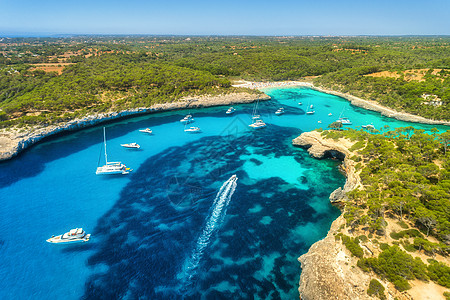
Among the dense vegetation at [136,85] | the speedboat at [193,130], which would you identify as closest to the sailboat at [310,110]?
the dense vegetation at [136,85]

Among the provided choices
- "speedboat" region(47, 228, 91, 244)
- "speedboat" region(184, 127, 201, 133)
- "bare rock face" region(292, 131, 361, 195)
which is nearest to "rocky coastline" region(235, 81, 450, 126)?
"bare rock face" region(292, 131, 361, 195)

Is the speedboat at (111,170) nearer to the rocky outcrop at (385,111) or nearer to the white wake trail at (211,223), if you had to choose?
the white wake trail at (211,223)

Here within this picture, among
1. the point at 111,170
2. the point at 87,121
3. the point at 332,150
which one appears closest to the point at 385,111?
the point at 332,150

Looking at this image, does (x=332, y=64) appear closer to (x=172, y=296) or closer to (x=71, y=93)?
(x=71, y=93)

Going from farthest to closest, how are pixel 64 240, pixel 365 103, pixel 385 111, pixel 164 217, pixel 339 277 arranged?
pixel 365 103 → pixel 385 111 → pixel 164 217 → pixel 64 240 → pixel 339 277

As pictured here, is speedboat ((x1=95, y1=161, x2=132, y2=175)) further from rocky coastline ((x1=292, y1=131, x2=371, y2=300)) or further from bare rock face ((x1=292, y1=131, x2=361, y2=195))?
bare rock face ((x1=292, y1=131, x2=361, y2=195))

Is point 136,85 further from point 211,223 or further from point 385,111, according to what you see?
point 385,111

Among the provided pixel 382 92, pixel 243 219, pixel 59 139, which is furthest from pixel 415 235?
pixel 382 92
